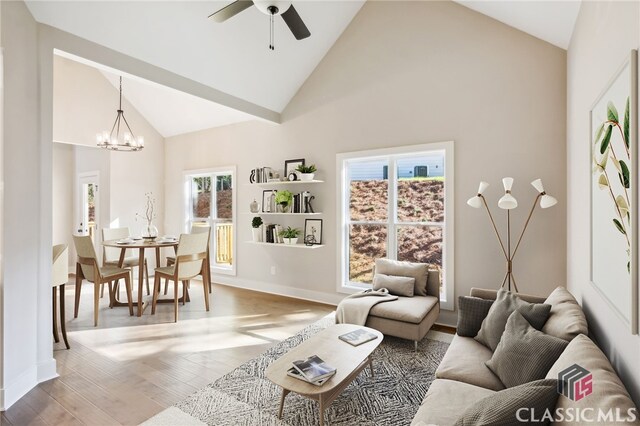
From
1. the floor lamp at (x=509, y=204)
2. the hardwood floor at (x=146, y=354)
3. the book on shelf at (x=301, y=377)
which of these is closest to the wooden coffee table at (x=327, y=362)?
the book on shelf at (x=301, y=377)

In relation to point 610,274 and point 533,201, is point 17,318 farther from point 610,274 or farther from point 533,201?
point 533,201

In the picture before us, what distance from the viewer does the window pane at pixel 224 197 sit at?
580 cm

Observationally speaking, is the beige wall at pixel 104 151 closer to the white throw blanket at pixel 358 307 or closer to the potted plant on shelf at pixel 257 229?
the potted plant on shelf at pixel 257 229

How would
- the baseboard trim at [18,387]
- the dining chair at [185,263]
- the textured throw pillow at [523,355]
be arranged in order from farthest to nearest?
the dining chair at [185,263], the baseboard trim at [18,387], the textured throw pillow at [523,355]

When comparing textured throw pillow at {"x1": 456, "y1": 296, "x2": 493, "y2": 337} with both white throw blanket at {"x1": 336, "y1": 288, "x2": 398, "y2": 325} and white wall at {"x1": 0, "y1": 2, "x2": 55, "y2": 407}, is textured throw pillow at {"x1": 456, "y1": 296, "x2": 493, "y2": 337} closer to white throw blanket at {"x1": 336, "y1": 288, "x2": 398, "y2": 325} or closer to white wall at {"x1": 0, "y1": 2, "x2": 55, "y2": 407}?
white throw blanket at {"x1": 336, "y1": 288, "x2": 398, "y2": 325}

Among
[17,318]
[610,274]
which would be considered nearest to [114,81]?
[17,318]

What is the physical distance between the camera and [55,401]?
230 centimetres

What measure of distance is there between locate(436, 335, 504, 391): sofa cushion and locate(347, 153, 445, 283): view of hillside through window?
1.82 metres

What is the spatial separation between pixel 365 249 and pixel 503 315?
2386mm

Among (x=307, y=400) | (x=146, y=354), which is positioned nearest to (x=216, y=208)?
(x=146, y=354)

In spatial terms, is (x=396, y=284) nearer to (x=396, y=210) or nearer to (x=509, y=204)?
(x=396, y=210)

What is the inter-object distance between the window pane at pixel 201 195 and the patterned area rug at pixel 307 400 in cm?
385

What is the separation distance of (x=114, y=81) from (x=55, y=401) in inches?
205

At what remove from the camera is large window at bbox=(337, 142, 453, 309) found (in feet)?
12.5
